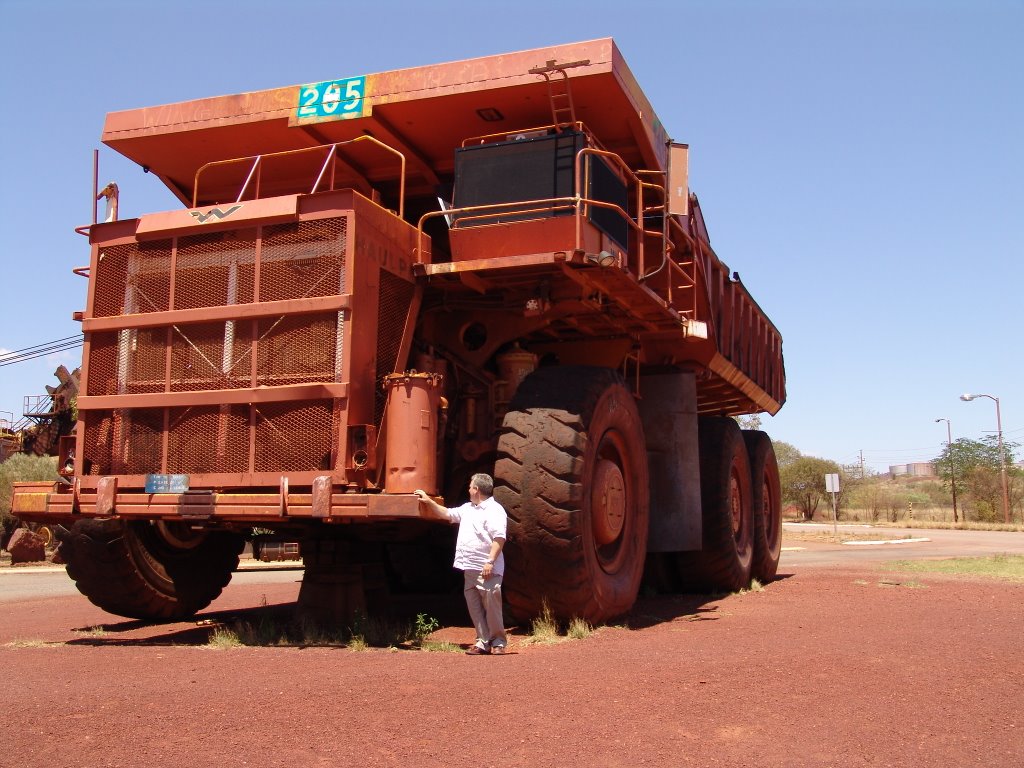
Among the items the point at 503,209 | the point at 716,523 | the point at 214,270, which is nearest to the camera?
the point at 214,270

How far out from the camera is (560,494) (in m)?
6.92

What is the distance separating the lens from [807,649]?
6.36 meters

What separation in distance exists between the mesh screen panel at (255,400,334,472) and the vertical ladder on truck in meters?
2.93

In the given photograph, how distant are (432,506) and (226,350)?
6.56 ft

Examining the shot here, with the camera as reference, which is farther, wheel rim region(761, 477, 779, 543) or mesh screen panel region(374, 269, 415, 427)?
wheel rim region(761, 477, 779, 543)

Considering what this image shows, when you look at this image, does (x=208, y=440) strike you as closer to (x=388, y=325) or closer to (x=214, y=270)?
(x=214, y=270)

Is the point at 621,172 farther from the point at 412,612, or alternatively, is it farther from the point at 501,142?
the point at 412,612

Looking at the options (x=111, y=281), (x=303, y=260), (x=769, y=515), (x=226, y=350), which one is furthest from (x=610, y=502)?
(x=769, y=515)

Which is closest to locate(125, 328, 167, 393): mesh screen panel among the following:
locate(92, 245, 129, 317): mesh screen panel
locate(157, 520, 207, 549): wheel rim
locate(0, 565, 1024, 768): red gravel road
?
locate(92, 245, 129, 317): mesh screen panel

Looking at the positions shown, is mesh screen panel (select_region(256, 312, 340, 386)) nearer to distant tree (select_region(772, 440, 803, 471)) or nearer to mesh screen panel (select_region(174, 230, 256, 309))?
mesh screen panel (select_region(174, 230, 256, 309))

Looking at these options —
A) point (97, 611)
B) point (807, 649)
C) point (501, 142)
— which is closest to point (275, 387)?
point (501, 142)

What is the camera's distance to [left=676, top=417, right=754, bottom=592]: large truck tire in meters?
11.6

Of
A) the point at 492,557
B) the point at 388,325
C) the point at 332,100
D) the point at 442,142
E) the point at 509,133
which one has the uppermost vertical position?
the point at 332,100

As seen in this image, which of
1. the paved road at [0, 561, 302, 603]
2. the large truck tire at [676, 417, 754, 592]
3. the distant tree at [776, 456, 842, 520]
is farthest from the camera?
the distant tree at [776, 456, 842, 520]
